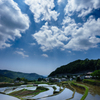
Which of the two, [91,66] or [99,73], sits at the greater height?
[91,66]

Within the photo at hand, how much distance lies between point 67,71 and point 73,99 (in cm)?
8597

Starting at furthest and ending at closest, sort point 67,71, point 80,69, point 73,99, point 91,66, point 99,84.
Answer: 1. point 67,71
2. point 80,69
3. point 91,66
4. point 99,84
5. point 73,99

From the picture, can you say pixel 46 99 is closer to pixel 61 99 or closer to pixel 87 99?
pixel 61 99

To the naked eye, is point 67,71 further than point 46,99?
Yes

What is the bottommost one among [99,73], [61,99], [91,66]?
[61,99]

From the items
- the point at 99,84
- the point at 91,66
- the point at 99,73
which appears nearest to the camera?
the point at 99,84

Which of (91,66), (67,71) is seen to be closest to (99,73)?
(91,66)

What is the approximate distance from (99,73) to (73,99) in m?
17.9

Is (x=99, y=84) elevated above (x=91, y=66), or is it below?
below

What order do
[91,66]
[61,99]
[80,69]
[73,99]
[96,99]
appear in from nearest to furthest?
[96,99] → [73,99] → [61,99] → [91,66] → [80,69]

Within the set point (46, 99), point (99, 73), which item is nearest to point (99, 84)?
point (99, 73)

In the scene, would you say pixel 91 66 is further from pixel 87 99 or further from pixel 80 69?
pixel 87 99

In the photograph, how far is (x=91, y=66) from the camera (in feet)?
253

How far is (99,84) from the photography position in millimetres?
19531
